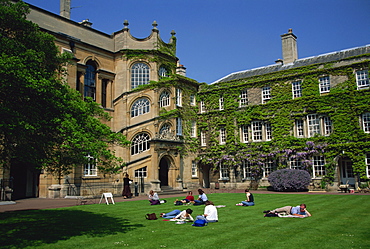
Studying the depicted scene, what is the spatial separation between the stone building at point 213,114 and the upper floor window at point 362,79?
8cm

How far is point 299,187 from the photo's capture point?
29.4 m

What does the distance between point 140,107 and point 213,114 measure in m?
8.52

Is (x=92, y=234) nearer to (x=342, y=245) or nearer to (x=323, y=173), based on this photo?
(x=342, y=245)

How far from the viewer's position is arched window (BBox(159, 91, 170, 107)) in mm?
34469

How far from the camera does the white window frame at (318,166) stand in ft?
103

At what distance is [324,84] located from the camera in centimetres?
3209

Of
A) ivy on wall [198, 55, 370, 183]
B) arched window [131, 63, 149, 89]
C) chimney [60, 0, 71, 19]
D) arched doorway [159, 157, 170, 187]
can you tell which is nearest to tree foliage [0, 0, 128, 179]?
arched window [131, 63, 149, 89]

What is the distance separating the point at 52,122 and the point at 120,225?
434 cm

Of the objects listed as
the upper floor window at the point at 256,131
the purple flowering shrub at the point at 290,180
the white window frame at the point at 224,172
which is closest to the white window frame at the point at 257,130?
the upper floor window at the point at 256,131

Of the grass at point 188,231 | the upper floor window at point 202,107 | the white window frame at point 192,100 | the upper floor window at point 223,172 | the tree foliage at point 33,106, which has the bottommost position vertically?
the grass at point 188,231

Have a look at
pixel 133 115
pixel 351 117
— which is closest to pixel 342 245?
pixel 351 117

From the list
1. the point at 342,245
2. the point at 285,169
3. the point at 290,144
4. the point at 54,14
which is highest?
the point at 54,14

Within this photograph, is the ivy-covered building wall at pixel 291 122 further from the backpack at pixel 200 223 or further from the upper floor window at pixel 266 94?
the backpack at pixel 200 223

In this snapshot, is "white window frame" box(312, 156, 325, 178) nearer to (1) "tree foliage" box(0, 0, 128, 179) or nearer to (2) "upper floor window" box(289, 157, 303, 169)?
(2) "upper floor window" box(289, 157, 303, 169)
